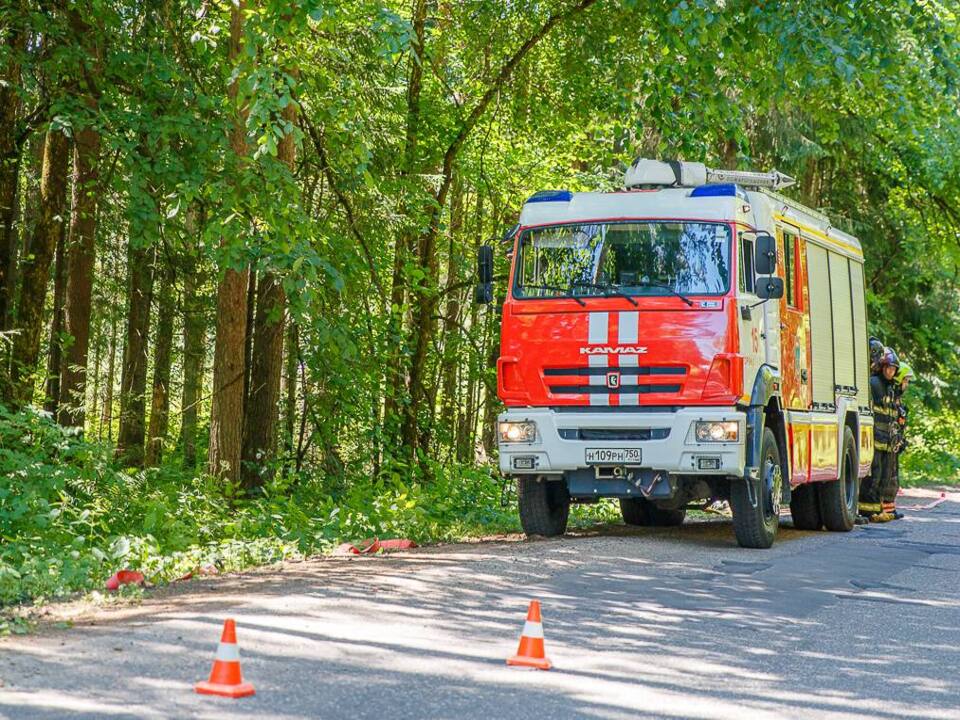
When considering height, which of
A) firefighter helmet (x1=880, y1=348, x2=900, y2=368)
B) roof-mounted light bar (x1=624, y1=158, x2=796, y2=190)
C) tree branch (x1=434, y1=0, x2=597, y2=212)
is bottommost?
firefighter helmet (x1=880, y1=348, x2=900, y2=368)

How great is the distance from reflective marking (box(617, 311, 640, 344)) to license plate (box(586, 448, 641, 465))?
102 cm

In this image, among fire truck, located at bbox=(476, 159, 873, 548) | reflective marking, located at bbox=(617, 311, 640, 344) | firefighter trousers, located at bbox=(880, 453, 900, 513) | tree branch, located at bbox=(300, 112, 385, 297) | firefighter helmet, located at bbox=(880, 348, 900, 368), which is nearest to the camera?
fire truck, located at bbox=(476, 159, 873, 548)

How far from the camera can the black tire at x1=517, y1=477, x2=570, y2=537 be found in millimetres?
14227

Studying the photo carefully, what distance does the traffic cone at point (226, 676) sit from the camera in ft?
20.3

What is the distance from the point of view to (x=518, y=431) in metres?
13.5

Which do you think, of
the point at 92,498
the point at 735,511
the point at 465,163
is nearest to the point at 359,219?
the point at 465,163

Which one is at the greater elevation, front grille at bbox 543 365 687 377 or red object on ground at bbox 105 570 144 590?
front grille at bbox 543 365 687 377


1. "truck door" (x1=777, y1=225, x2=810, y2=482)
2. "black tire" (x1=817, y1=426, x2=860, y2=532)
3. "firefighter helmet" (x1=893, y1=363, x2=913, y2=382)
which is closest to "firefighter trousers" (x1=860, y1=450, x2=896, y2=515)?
"firefighter helmet" (x1=893, y1=363, x2=913, y2=382)

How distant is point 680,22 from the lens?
1316 cm

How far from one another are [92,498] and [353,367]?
5.45 meters

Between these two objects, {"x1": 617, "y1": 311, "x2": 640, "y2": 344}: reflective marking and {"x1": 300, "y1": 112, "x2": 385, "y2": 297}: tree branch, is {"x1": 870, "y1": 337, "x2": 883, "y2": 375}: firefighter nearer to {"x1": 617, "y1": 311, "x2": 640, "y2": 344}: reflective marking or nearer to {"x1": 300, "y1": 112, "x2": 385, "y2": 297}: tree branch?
{"x1": 300, "y1": 112, "x2": 385, "y2": 297}: tree branch

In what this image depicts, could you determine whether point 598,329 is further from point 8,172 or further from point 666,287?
point 8,172

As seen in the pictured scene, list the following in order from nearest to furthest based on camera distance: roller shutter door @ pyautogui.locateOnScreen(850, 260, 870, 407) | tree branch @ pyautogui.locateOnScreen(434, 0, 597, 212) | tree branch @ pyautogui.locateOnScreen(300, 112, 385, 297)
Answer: tree branch @ pyautogui.locateOnScreen(300, 112, 385, 297) → roller shutter door @ pyautogui.locateOnScreen(850, 260, 870, 407) → tree branch @ pyautogui.locateOnScreen(434, 0, 597, 212)

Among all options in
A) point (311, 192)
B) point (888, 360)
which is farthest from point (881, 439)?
point (311, 192)
